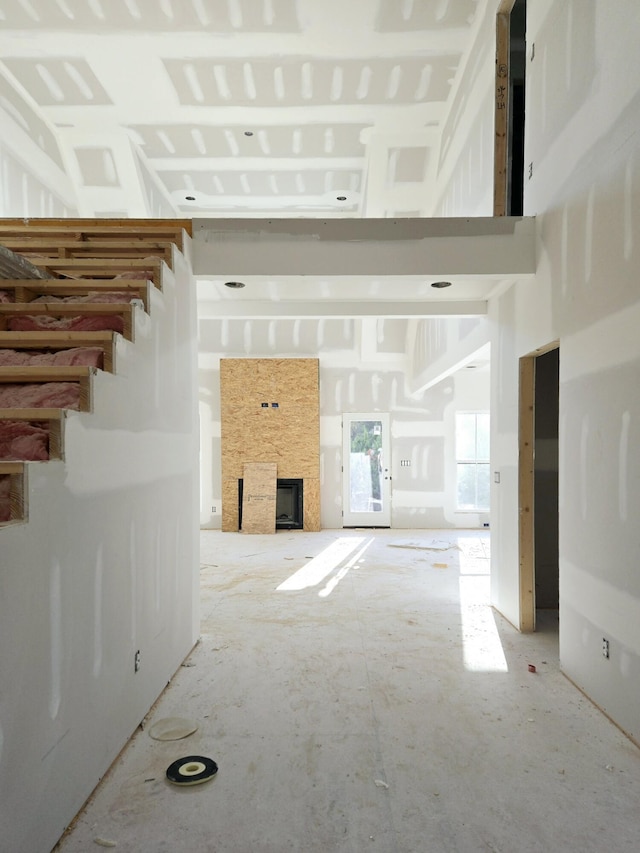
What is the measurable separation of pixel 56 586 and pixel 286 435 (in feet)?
27.6

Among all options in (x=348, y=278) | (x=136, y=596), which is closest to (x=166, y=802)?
(x=136, y=596)

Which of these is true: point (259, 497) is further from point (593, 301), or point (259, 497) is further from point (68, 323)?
point (593, 301)

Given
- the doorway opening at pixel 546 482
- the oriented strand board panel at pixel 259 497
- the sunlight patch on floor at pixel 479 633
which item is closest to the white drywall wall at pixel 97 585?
the sunlight patch on floor at pixel 479 633

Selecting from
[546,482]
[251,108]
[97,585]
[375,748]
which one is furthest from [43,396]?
[251,108]

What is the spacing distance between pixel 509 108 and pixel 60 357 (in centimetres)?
449

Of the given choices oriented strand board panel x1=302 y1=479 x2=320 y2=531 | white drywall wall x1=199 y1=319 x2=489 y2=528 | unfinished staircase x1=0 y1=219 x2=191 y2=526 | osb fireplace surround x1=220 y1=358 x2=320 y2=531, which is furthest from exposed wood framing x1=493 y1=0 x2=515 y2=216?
oriented strand board panel x1=302 y1=479 x2=320 y2=531

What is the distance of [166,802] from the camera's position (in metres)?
2.54

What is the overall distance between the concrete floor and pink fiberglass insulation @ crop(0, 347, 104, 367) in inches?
77.0

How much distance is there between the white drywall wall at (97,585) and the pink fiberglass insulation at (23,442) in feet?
0.34

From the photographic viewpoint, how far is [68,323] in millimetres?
3223

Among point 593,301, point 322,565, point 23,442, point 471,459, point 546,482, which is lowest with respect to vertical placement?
point 322,565

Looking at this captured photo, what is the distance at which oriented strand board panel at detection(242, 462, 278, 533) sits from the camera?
33.7 ft

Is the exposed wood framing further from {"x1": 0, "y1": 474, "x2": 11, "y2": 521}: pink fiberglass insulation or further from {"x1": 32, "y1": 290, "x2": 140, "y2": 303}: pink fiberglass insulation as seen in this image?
{"x1": 0, "y1": 474, "x2": 11, "y2": 521}: pink fiberglass insulation

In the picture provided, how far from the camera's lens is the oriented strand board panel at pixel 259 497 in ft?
33.7
